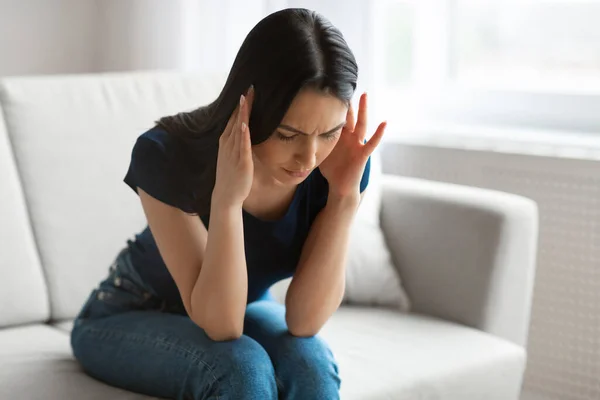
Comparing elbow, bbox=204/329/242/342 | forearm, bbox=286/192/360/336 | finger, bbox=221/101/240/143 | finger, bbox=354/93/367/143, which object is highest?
finger, bbox=221/101/240/143

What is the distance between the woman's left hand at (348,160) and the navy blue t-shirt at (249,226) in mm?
47

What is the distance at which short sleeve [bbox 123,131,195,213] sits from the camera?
4.93 feet

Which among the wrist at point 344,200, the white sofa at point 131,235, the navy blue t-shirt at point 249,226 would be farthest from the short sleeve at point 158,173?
the white sofa at point 131,235

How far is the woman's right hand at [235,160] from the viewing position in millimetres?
1354

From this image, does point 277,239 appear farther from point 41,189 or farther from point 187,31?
point 187,31

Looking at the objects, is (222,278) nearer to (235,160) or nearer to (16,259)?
(235,160)

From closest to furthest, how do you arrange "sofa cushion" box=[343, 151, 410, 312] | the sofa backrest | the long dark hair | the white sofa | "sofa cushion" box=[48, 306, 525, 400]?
1. the long dark hair
2. "sofa cushion" box=[48, 306, 525, 400]
3. the white sofa
4. the sofa backrest
5. "sofa cushion" box=[343, 151, 410, 312]

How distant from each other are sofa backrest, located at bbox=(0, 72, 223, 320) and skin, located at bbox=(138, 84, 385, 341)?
52cm

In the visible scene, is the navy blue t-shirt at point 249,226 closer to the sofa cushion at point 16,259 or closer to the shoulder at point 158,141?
the shoulder at point 158,141

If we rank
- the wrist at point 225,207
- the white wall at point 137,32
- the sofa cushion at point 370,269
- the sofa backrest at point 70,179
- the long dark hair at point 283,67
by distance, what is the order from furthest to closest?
the white wall at point 137,32
the sofa cushion at point 370,269
the sofa backrest at point 70,179
the wrist at point 225,207
the long dark hair at point 283,67

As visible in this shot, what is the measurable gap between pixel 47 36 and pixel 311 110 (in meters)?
1.60

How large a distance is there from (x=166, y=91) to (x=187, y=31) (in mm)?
528

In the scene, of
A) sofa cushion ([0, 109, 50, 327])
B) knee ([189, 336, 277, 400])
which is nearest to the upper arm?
knee ([189, 336, 277, 400])

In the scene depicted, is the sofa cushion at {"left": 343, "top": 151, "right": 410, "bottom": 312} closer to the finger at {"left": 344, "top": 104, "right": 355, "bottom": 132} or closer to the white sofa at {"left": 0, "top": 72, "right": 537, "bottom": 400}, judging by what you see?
the white sofa at {"left": 0, "top": 72, "right": 537, "bottom": 400}
